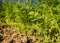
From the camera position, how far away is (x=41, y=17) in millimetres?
3623

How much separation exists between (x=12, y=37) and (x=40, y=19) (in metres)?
0.61

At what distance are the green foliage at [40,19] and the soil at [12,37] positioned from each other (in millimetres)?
105

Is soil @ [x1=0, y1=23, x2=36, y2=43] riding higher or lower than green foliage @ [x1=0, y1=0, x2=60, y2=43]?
lower

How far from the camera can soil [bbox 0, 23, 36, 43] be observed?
3.50 m

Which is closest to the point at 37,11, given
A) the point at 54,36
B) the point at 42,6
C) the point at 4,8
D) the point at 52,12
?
the point at 42,6

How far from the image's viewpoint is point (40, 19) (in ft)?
12.1

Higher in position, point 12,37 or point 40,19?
point 40,19

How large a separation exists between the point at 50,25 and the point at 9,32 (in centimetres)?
90

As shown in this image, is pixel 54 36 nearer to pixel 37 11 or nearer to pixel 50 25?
pixel 50 25

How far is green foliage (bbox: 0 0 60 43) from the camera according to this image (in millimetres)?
3496

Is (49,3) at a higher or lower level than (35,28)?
higher

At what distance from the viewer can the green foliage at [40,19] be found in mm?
3496

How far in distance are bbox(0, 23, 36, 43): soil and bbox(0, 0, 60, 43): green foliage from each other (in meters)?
0.11

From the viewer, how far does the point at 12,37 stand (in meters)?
3.62
